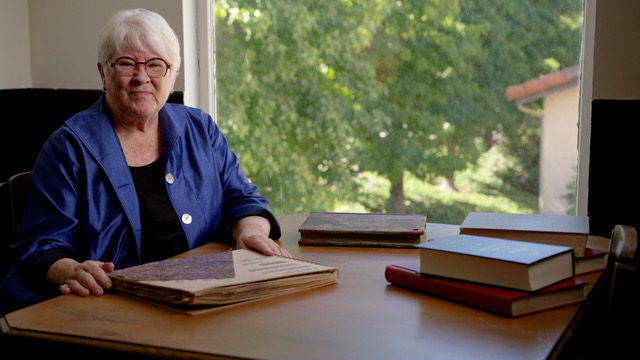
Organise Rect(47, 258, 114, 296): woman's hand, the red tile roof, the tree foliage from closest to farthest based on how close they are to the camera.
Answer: Rect(47, 258, 114, 296): woman's hand
the red tile roof
the tree foliage

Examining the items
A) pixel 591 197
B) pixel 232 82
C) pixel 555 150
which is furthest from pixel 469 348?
pixel 232 82

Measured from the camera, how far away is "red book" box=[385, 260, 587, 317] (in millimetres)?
1107

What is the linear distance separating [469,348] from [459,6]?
194cm

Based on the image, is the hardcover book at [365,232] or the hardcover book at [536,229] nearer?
the hardcover book at [536,229]

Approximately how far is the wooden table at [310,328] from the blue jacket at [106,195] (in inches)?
18.0

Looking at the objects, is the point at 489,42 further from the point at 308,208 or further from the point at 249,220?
the point at 249,220

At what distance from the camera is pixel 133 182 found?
1772mm

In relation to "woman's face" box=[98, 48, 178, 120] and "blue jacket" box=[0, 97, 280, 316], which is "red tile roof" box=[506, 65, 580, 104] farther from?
"woman's face" box=[98, 48, 178, 120]

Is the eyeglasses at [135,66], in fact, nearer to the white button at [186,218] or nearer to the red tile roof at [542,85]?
the white button at [186,218]

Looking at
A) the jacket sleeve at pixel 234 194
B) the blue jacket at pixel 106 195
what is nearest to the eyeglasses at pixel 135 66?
the blue jacket at pixel 106 195

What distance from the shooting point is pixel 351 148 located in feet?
9.57

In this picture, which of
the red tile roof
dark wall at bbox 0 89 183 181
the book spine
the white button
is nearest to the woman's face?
the white button

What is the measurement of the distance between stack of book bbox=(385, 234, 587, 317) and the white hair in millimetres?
1021

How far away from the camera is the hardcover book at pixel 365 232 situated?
5.36 feet
